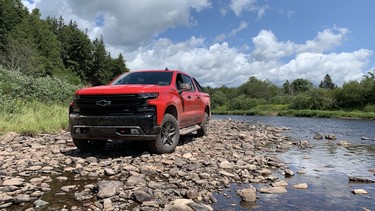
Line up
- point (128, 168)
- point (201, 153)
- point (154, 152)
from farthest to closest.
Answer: point (201, 153) < point (154, 152) < point (128, 168)

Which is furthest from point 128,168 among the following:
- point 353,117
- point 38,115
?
point 353,117

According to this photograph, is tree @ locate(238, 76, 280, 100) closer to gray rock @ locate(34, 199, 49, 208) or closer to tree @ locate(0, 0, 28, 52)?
tree @ locate(0, 0, 28, 52)

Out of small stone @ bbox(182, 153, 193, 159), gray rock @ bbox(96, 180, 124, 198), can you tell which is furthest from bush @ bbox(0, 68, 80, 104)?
gray rock @ bbox(96, 180, 124, 198)

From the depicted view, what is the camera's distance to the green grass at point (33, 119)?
10861mm

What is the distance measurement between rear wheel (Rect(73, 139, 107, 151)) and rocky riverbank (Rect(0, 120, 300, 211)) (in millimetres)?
168

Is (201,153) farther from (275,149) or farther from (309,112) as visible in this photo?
(309,112)

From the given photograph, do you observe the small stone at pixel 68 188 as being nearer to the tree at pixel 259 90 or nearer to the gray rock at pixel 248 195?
the gray rock at pixel 248 195

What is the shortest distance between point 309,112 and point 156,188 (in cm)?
5733

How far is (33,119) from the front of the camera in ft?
39.6

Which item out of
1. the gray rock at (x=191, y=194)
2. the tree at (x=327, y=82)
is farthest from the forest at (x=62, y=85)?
the gray rock at (x=191, y=194)

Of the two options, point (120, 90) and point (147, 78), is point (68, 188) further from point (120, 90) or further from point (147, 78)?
point (147, 78)

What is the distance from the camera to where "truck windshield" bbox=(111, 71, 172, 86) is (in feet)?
28.4

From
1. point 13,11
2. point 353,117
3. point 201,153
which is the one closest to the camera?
point 201,153

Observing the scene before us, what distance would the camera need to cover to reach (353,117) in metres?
52.7
